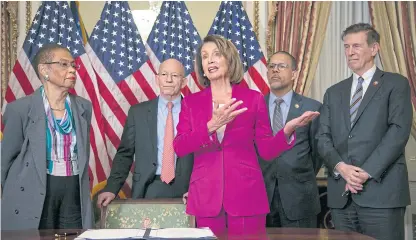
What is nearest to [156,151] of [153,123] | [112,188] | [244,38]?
[153,123]

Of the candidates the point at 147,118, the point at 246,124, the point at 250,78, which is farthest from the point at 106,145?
the point at 246,124

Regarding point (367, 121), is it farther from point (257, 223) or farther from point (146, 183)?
point (146, 183)

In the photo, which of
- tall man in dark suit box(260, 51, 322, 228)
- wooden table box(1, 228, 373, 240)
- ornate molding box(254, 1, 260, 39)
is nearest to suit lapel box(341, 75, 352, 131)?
tall man in dark suit box(260, 51, 322, 228)

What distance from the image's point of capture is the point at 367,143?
3369 millimetres

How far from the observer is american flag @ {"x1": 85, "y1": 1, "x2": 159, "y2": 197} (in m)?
5.08

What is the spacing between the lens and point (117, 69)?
5141mm

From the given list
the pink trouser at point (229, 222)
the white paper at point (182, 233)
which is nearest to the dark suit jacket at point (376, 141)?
the pink trouser at point (229, 222)

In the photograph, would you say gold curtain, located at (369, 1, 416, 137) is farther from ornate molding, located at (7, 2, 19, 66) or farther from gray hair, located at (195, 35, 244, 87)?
ornate molding, located at (7, 2, 19, 66)

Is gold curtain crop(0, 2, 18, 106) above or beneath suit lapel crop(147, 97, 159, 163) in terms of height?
above

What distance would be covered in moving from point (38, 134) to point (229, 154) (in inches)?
48.2

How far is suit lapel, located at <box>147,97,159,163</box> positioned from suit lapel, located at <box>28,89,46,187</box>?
2.71 feet

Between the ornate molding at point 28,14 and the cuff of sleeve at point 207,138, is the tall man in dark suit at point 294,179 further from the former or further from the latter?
the ornate molding at point 28,14

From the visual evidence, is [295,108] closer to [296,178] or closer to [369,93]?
[296,178]

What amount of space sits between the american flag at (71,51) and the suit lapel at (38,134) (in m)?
1.49
